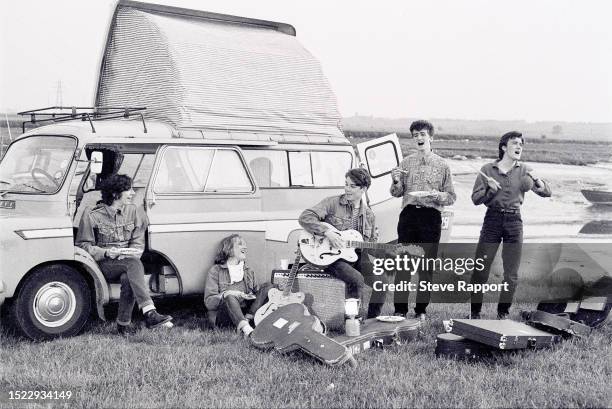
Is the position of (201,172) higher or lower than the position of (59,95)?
lower

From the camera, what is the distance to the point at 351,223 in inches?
234

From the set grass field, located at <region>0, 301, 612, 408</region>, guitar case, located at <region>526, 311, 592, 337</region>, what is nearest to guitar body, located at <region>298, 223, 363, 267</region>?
grass field, located at <region>0, 301, 612, 408</region>

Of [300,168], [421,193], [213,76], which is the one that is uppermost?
[213,76]

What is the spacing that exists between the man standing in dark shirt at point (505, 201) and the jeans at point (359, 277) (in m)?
0.85

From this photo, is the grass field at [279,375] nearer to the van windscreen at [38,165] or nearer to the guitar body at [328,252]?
the guitar body at [328,252]

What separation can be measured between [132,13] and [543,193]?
13.7ft

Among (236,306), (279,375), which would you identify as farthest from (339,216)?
(279,375)

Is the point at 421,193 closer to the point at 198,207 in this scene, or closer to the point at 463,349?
the point at 463,349

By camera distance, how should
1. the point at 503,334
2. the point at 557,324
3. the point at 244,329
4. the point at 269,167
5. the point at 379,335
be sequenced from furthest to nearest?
1. the point at 269,167
2. the point at 244,329
3. the point at 557,324
4. the point at 379,335
5. the point at 503,334

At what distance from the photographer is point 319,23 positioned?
792cm

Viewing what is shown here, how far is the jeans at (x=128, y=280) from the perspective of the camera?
5.67m

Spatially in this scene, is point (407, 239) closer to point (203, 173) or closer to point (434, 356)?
point (434, 356)

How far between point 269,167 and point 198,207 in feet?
4.05

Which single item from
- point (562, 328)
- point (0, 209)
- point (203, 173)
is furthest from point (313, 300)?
point (0, 209)
